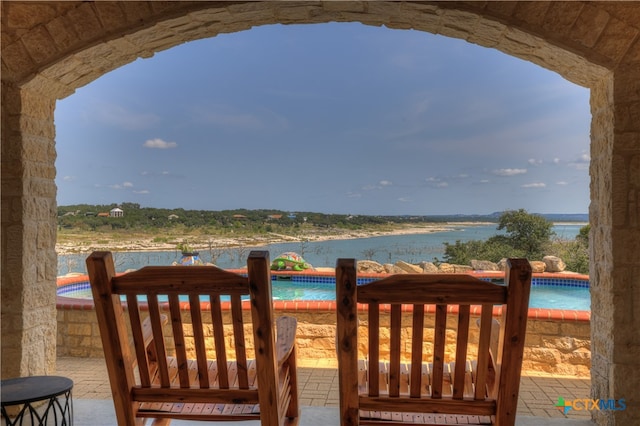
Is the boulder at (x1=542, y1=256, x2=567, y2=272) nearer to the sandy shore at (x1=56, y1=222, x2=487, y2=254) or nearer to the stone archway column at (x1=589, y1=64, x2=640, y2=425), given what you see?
the stone archway column at (x1=589, y1=64, x2=640, y2=425)

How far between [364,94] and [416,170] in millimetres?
5360

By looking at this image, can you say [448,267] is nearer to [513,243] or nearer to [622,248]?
[513,243]

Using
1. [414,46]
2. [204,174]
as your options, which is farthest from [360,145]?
[204,174]

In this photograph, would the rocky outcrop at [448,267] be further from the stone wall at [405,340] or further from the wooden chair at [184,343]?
the wooden chair at [184,343]

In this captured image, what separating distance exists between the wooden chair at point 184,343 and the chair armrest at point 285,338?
11mm

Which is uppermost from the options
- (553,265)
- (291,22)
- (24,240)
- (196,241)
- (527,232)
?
(291,22)

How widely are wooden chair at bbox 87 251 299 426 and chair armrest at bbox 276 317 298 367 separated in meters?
0.01

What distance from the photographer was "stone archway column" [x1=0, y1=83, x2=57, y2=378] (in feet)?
7.32

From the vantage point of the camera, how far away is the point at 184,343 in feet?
4.70

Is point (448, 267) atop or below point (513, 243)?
below

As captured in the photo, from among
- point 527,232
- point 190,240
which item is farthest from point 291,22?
point 190,240

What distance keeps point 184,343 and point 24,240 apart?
1.41 metres

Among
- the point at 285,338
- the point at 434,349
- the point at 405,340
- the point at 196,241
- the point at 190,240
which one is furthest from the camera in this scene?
the point at 190,240

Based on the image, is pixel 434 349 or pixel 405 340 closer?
pixel 434 349
